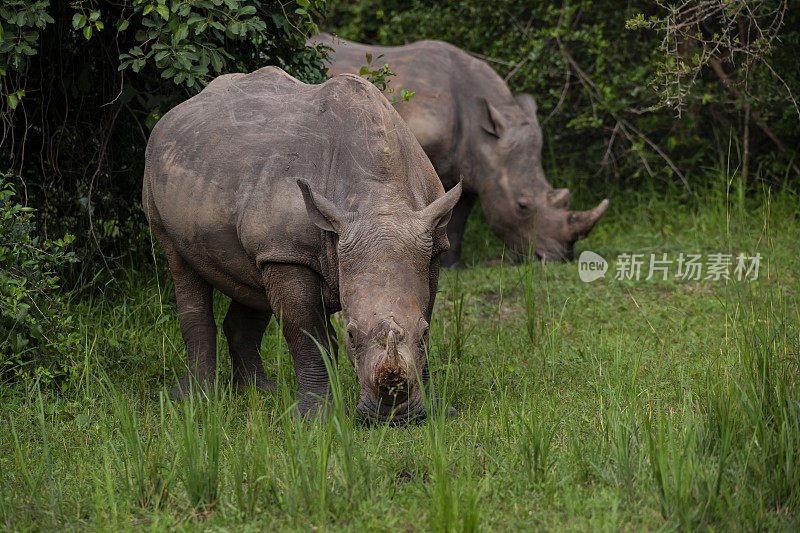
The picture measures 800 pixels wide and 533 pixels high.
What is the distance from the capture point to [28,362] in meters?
4.92

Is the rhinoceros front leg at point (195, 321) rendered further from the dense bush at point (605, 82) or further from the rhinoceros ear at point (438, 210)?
the dense bush at point (605, 82)

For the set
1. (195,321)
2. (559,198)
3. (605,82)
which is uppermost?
(605,82)

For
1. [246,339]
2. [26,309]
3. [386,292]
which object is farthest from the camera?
[246,339]

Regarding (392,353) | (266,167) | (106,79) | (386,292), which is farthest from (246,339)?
(106,79)

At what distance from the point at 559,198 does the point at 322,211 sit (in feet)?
14.9

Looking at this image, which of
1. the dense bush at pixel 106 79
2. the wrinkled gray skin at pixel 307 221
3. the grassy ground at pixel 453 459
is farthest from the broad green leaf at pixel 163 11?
the grassy ground at pixel 453 459

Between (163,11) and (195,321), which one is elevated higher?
(163,11)

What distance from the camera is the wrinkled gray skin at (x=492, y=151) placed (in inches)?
332

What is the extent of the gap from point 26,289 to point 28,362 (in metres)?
0.38

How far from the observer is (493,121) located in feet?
27.8

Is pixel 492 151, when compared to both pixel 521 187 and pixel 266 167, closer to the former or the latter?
pixel 521 187

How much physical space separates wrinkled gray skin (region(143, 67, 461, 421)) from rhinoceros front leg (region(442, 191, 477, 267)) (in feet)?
12.3

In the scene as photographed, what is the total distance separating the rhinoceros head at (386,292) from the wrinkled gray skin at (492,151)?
4.12 m

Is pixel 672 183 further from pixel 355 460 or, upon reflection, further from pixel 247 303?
pixel 355 460
